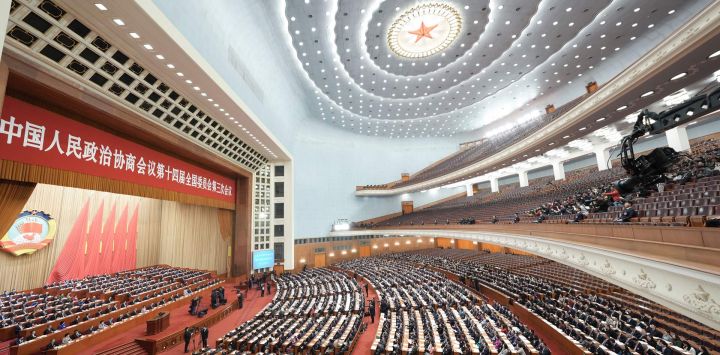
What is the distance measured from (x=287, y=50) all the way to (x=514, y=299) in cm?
1486

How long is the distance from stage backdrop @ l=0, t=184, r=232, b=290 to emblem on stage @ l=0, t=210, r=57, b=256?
1.02ft

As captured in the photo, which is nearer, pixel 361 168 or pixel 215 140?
pixel 215 140

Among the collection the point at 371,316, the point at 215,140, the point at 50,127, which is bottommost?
the point at 371,316

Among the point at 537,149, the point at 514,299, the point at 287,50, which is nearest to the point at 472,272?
the point at 514,299

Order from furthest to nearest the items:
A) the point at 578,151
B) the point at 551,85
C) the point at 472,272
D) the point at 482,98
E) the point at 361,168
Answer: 1. the point at 361,168
2. the point at 482,98
3. the point at 551,85
4. the point at 578,151
5. the point at 472,272

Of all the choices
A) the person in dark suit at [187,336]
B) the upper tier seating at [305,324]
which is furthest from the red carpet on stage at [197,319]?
the upper tier seating at [305,324]

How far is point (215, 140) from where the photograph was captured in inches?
518

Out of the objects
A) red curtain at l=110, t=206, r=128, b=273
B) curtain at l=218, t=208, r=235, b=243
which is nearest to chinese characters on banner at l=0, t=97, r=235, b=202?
curtain at l=218, t=208, r=235, b=243

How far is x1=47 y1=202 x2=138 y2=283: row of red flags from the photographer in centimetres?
1418

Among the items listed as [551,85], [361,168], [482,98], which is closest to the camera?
[551,85]

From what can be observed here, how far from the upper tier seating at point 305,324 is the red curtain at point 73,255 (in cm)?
1019

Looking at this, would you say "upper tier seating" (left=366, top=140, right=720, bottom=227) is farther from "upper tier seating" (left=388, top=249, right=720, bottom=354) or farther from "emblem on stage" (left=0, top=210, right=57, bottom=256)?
"emblem on stage" (left=0, top=210, right=57, bottom=256)

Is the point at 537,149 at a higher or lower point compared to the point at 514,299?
higher

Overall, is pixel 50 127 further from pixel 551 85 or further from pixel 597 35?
pixel 551 85
